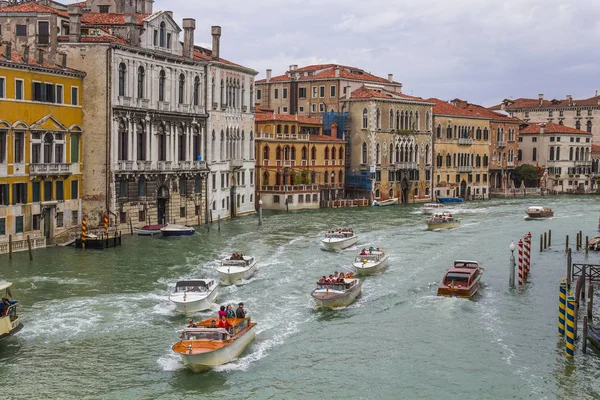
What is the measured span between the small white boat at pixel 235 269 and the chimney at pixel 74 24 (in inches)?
703

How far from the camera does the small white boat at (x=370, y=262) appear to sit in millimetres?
37344

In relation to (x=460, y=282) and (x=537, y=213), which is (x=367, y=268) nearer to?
(x=460, y=282)

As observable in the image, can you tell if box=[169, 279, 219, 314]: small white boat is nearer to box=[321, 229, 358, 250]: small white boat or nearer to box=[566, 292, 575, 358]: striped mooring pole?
box=[566, 292, 575, 358]: striped mooring pole

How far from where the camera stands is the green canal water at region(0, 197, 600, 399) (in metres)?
22.2

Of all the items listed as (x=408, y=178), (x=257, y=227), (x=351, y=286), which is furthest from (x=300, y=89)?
(x=351, y=286)

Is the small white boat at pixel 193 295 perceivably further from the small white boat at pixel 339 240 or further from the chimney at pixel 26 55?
the chimney at pixel 26 55

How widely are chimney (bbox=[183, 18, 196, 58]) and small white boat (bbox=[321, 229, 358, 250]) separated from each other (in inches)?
665

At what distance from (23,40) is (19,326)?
25.8 metres

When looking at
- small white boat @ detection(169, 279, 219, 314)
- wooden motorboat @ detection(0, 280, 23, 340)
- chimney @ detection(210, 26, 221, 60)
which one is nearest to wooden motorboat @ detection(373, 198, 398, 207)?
chimney @ detection(210, 26, 221, 60)

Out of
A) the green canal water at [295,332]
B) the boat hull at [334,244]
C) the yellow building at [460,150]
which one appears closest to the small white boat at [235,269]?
the green canal water at [295,332]

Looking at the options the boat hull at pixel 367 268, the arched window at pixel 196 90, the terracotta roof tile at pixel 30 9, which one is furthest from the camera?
the arched window at pixel 196 90

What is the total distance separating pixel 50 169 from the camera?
4412cm

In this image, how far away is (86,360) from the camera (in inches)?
942

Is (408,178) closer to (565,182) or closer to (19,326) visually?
(565,182)
